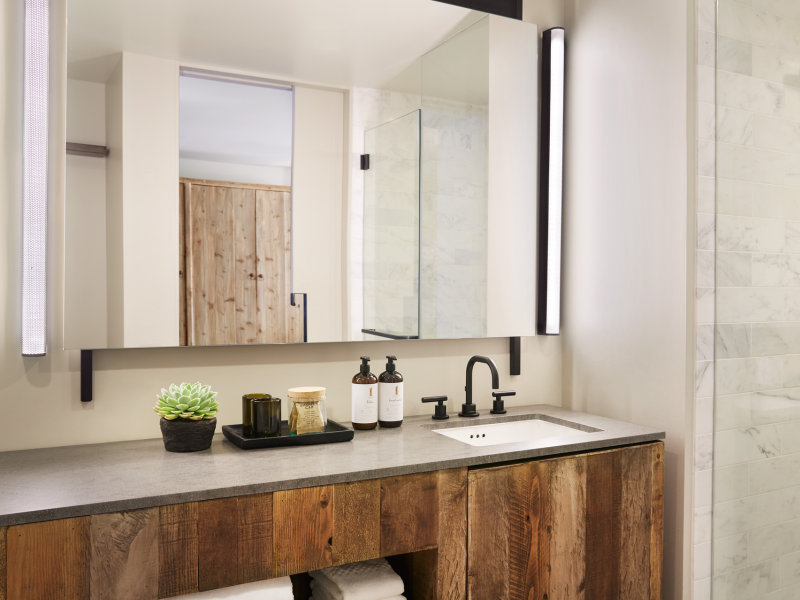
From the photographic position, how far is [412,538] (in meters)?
1.34

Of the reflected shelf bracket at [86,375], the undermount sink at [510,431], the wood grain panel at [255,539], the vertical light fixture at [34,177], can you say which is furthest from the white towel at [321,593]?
the vertical light fixture at [34,177]

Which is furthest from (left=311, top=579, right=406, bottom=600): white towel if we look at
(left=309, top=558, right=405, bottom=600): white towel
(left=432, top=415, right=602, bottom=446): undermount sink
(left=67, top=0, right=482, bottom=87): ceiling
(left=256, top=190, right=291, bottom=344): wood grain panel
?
(left=67, top=0, right=482, bottom=87): ceiling

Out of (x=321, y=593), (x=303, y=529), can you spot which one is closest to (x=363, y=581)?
(x=321, y=593)

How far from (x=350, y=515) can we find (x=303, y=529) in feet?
0.34

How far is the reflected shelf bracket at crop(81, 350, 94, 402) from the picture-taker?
1512 mm

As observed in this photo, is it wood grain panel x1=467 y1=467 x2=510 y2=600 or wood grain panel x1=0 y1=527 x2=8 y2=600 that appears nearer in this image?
wood grain panel x1=0 y1=527 x2=8 y2=600

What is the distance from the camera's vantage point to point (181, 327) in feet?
5.18

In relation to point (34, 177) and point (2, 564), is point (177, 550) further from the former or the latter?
point (34, 177)

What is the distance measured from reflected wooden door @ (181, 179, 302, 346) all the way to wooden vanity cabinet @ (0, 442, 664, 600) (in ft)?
1.87

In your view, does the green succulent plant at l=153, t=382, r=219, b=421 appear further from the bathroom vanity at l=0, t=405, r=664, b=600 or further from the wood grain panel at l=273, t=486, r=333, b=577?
the wood grain panel at l=273, t=486, r=333, b=577

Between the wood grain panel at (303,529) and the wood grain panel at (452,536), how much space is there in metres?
0.27

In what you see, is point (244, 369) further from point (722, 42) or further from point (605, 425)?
point (722, 42)

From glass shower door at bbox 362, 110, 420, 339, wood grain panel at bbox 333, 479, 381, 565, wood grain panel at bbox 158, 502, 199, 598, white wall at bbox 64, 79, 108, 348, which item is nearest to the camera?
wood grain panel at bbox 158, 502, 199, 598

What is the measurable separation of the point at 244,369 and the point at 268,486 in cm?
57
